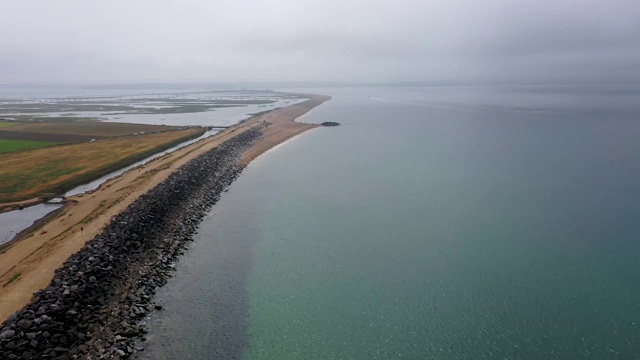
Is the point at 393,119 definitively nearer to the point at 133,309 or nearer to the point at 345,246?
the point at 345,246

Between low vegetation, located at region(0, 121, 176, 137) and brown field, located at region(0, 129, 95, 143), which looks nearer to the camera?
brown field, located at region(0, 129, 95, 143)

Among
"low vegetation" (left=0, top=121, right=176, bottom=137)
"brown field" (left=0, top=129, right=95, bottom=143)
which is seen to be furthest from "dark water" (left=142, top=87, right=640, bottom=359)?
"low vegetation" (left=0, top=121, right=176, bottom=137)

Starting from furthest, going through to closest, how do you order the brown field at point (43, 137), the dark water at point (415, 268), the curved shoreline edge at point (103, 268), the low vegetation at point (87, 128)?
1. the low vegetation at point (87, 128)
2. the brown field at point (43, 137)
3. the dark water at point (415, 268)
4. the curved shoreline edge at point (103, 268)

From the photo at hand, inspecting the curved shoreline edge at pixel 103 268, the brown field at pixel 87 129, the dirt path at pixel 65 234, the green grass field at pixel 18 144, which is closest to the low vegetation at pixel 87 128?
the brown field at pixel 87 129

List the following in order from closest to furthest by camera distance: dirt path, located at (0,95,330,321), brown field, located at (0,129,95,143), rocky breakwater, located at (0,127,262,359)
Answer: rocky breakwater, located at (0,127,262,359) < dirt path, located at (0,95,330,321) < brown field, located at (0,129,95,143)

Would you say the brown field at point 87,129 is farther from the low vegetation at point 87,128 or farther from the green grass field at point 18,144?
the green grass field at point 18,144

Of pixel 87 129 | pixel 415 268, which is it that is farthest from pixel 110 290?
pixel 87 129

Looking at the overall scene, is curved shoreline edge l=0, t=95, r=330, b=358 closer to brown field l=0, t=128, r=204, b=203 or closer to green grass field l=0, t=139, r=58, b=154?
brown field l=0, t=128, r=204, b=203
